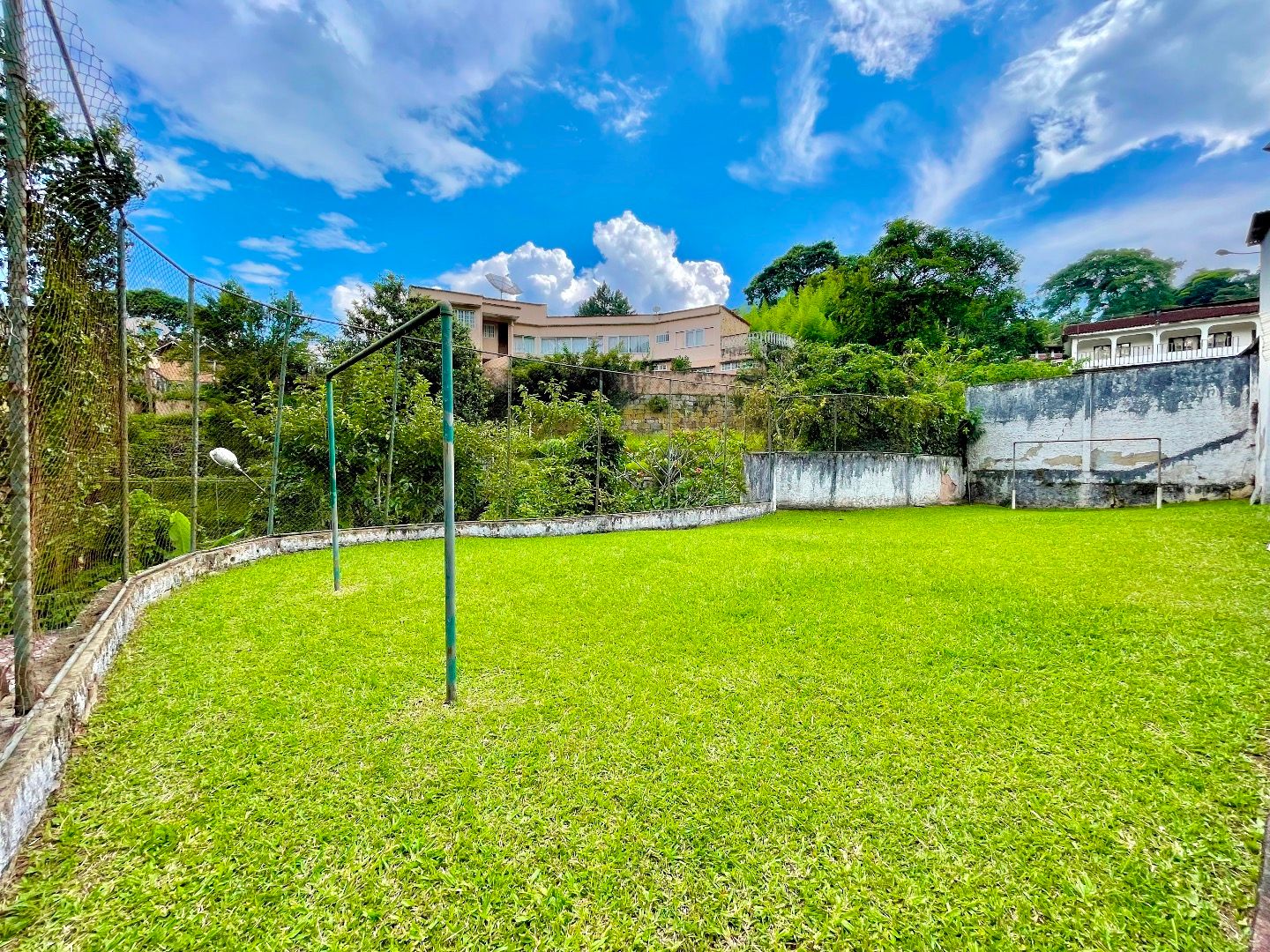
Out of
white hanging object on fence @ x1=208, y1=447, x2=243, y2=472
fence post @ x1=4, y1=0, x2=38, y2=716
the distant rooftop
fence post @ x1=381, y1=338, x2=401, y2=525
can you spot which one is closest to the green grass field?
fence post @ x1=4, y1=0, x2=38, y2=716

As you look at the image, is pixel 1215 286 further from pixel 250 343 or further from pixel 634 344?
pixel 250 343

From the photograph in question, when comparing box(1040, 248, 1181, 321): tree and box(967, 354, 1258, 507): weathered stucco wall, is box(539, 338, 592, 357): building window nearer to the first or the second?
box(967, 354, 1258, 507): weathered stucco wall

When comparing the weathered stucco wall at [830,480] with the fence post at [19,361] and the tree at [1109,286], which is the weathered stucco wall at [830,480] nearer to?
the fence post at [19,361]

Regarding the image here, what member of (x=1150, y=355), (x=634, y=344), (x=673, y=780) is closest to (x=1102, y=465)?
(x=673, y=780)

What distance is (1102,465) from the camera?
941 centimetres

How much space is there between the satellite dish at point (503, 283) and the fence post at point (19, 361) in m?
23.4

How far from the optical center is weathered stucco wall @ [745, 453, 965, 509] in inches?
384

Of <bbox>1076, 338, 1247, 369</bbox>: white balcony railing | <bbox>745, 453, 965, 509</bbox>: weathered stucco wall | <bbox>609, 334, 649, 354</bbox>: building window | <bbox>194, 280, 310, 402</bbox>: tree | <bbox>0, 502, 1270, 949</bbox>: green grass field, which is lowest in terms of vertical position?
<bbox>0, 502, 1270, 949</bbox>: green grass field

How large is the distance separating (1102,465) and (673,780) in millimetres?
11563

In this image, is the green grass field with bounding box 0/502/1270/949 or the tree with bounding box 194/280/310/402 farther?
the tree with bounding box 194/280/310/402

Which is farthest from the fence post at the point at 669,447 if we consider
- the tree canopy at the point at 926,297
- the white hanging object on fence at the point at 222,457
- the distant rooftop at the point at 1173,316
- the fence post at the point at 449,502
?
the distant rooftop at the point at 1173,316

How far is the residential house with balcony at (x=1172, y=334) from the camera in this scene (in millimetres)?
21062

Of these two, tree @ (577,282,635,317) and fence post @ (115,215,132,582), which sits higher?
tree @ (577,282,635,317)

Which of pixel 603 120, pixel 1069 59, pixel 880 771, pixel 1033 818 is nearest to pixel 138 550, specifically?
pixel 880 771
